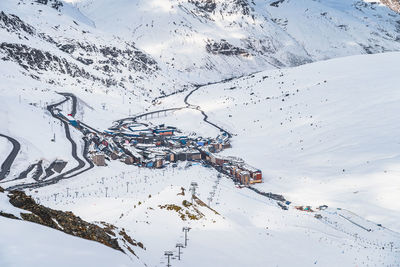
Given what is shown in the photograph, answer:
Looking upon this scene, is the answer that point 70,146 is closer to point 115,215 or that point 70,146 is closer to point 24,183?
point 24,183

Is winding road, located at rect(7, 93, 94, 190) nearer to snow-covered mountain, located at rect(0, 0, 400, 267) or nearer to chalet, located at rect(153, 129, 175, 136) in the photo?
snow-covered mountain, located at rect(0, 0, 400, 267)

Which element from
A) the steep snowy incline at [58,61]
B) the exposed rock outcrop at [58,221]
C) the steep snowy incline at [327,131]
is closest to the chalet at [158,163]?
the steep snowy incline at [327,131]

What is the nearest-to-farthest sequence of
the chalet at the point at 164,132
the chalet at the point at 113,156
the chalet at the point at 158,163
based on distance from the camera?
1. the chalet at the point at 158,163
2. the chalet at the point at 113,156
3. the chalet at the point at 164,132

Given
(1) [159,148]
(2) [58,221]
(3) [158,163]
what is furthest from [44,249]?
(1) [159,148]

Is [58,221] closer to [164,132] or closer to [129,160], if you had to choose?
[129,160]

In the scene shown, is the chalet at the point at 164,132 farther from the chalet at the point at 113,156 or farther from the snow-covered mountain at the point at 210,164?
the chalet at the point at 113,156
